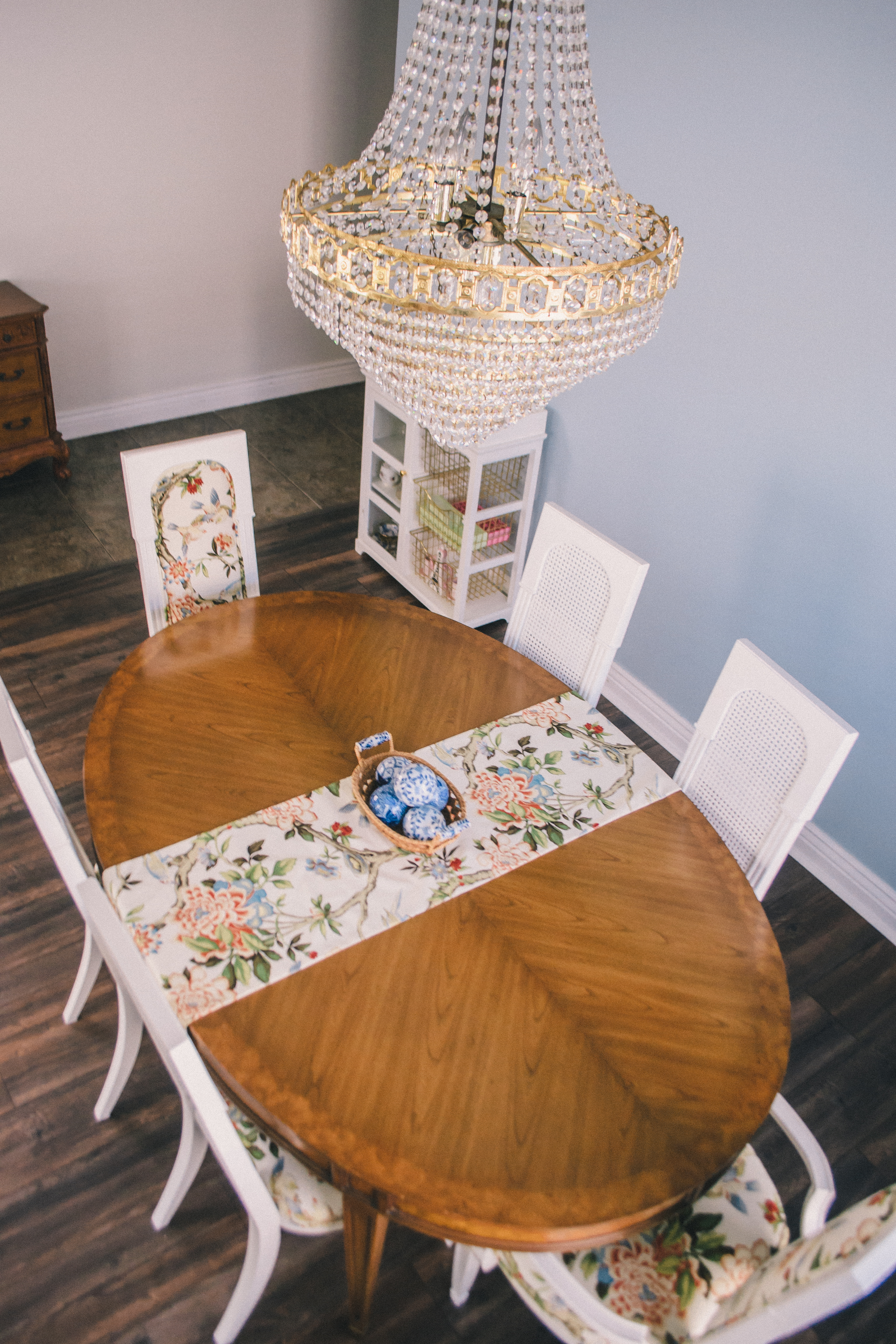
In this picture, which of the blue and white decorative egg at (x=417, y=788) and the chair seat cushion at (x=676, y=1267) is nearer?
the chair seat cushion at (x=676, y=1267)

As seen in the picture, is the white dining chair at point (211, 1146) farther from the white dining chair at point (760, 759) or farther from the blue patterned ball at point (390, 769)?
the white dining chair at point (760, 759)

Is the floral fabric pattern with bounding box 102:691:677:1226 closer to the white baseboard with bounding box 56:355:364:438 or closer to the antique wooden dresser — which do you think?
the antique wooden dresser

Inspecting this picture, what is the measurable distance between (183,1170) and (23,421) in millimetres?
3166

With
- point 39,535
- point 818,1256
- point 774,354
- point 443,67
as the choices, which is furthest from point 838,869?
point 39,535

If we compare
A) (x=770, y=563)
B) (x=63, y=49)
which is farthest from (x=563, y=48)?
(x=63, y=49)

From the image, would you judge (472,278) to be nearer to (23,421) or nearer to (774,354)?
(774,354)

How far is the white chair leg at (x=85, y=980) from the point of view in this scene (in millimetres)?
2260

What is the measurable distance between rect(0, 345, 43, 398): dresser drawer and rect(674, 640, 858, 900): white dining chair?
309cm

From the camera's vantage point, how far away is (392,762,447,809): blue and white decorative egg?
6.46ft

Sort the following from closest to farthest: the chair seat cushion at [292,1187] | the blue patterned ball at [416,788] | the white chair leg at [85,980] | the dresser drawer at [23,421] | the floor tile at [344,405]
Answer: the chair seat cushion at [292,1187] < the blue patterned ball at [416,788] < the white chair leg at [85,980] < the dresser drawer at [23,421] < the floor tile at [344,405]

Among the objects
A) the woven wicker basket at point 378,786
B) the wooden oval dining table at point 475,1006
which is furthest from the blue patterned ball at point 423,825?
the wooden oval dining table at point 475,1006

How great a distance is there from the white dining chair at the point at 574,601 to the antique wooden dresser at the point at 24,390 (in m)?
2.41

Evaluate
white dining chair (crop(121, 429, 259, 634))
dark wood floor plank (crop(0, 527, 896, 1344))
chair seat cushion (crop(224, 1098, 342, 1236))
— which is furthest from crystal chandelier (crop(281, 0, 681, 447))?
chair seat cushion (crop(224, 1098, 342, 1236))

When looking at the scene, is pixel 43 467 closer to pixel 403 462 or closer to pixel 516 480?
pixel 403 462
